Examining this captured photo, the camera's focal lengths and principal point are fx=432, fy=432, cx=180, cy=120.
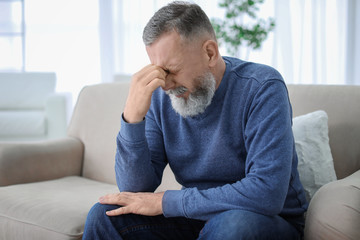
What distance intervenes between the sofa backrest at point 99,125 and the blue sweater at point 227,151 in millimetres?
689

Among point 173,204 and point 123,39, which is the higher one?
point 123,39

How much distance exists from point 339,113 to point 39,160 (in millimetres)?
1302

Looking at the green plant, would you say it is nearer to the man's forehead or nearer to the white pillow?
the white pillow

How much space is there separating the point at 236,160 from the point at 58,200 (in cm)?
73

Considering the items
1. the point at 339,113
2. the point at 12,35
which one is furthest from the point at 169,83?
the point at 12,35

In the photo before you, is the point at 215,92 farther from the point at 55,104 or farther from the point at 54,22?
the point at 54,22

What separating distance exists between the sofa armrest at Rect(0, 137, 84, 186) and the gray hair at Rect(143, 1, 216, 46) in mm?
983

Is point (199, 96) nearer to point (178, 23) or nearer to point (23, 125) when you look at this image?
point (178, 23)

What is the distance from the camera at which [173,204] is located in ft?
3.72

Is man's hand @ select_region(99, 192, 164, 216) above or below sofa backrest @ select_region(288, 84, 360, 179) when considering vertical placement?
below

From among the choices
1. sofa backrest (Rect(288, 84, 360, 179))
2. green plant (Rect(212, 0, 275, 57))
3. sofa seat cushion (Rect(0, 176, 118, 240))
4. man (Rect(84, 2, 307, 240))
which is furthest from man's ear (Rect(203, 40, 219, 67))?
green plant (Rect(212, 0, 275, 57))

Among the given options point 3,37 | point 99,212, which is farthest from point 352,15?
point 3,37

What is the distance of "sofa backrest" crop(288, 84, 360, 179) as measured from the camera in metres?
1.57

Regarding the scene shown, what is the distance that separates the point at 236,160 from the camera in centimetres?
123
